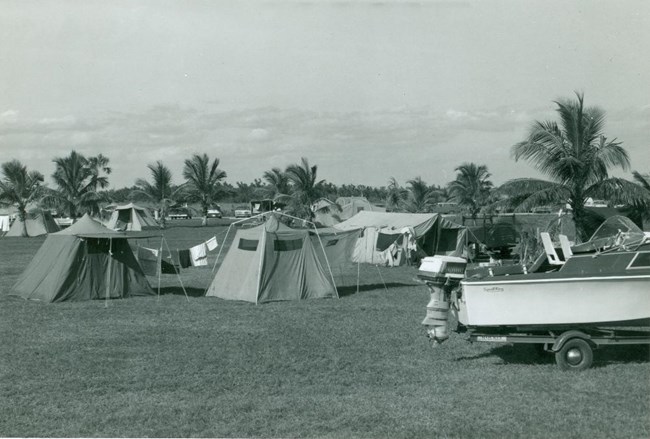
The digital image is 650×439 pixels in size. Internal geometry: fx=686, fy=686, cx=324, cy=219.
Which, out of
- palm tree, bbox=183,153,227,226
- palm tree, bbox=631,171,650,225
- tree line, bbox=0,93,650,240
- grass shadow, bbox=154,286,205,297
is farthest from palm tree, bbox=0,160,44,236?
palm tree, bbox=631,171,650,225

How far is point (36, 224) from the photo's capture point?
49.9 metres

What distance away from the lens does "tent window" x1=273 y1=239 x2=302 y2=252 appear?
16281mm

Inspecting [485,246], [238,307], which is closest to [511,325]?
[238,307]

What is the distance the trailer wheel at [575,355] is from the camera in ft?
29.4

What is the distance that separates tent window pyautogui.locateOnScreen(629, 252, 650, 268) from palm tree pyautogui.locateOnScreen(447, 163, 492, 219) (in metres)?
39.8

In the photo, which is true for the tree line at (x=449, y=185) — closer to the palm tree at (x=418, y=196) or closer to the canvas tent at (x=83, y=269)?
the palm tree at (x=418, y=196)

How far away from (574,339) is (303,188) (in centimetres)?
3500

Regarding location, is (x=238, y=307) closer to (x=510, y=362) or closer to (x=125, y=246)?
(x=125, y=246)

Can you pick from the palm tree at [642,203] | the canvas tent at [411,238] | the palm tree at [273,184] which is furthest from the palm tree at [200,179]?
the palm tree at [642,203]

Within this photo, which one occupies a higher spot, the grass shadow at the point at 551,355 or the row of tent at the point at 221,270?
the row of tent at the point at 221,270

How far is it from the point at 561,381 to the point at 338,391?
9.16 ft

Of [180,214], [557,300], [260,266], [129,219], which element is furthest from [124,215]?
[557,300]

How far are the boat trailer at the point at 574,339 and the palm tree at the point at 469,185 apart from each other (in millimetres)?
39550

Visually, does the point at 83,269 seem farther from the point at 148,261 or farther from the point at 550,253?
the point at 550,253
